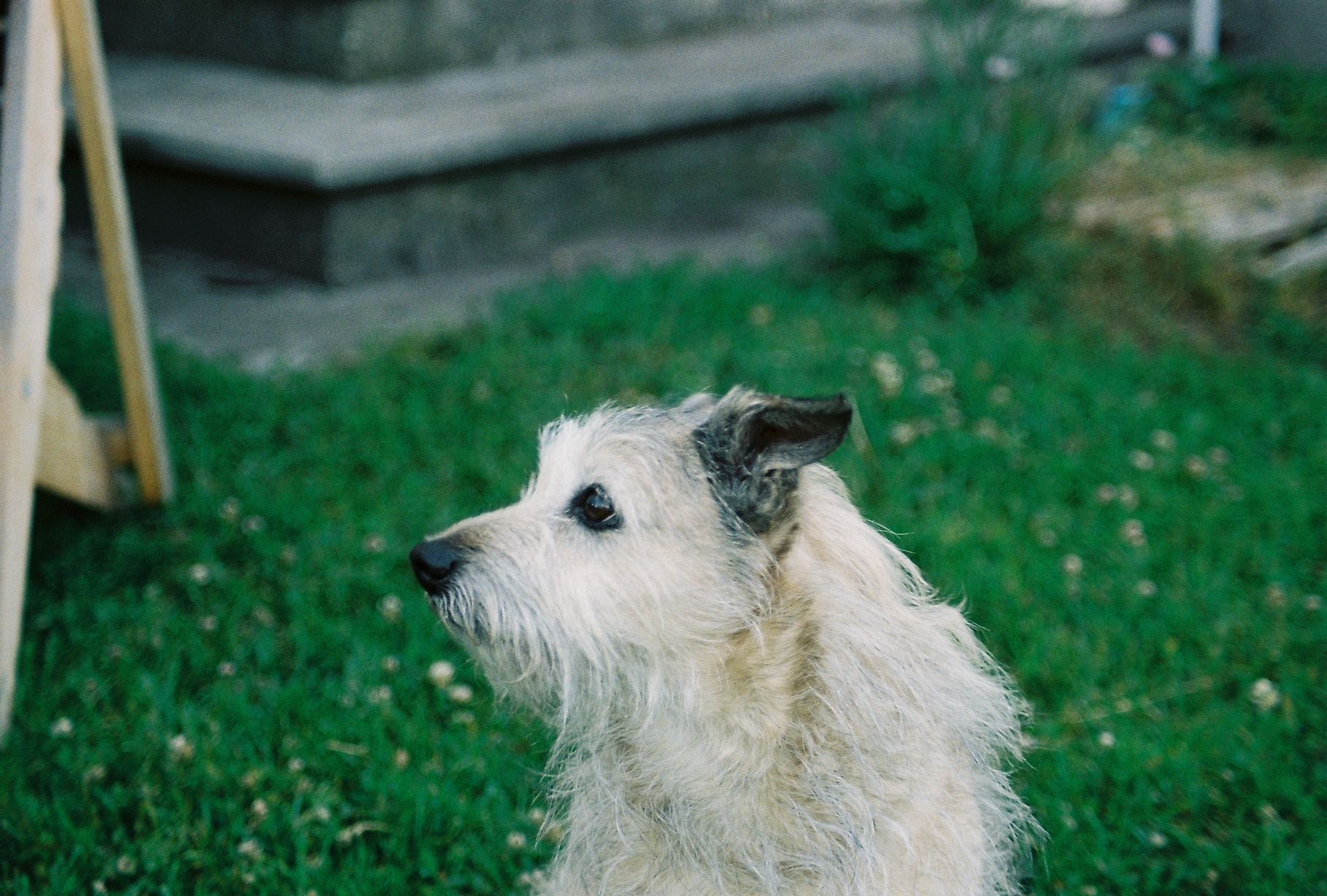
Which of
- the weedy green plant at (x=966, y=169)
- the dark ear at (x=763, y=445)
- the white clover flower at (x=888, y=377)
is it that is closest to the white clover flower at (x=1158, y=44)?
the weedy green plant at (x=966, y=169)

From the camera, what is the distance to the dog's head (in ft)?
6.46

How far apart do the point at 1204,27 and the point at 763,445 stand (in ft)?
24.0

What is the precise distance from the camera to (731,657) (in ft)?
6.59

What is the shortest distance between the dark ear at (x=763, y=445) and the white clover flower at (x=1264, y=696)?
1811 mm

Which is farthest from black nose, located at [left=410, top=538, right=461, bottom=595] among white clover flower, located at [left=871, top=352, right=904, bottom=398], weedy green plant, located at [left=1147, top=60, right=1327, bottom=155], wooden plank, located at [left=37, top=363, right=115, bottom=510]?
weedy green plant, located at [left=1147, top=60, right=1327, bottom=155]

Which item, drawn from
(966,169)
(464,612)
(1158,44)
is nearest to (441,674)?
(464,612)

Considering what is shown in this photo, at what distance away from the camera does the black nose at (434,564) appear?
1976 millimetres

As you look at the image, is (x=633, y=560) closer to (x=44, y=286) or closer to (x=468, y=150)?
(x=44, y=286)

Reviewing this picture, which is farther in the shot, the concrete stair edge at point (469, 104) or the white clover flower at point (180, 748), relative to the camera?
the concrete stair edge at point (469, 104)

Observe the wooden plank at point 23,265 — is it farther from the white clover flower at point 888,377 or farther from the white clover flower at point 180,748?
the white clover flower at point 888,377

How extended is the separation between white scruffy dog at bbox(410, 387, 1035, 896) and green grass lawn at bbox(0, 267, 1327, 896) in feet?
2.43

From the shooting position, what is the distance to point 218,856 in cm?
257

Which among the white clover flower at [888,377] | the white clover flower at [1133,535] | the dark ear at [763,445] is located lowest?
the white clover flower at [1133,535]

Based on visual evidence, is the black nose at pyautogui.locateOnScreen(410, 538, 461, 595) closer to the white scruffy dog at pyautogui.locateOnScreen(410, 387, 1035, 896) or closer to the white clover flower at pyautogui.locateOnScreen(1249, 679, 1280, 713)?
the white scruffy dog at pyautogui.locateOnScreen(410, 387, 1035, 896)
